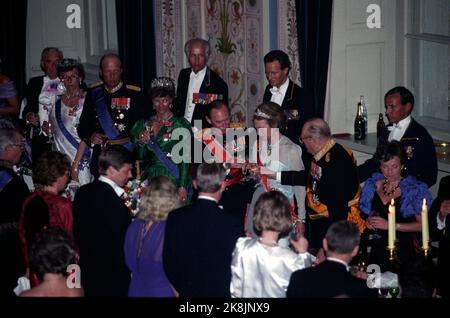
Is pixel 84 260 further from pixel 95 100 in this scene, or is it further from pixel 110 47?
pixel 110 47

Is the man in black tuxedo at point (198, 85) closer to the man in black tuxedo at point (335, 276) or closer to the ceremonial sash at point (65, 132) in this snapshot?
the ceremonial sash at point (65, 132)

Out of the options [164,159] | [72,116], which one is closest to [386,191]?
[164,159]

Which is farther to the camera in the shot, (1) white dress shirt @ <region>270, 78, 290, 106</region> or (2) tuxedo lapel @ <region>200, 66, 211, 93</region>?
(2) tuxedo lapel @ <region>200, 66, 211, 93</region>

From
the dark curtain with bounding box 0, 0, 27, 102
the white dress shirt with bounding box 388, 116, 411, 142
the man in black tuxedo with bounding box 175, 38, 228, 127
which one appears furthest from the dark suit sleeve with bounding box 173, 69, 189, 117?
the dark curtain with bounding box 0, 0, 27, 102

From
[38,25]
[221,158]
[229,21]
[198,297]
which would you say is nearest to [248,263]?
[198,297]

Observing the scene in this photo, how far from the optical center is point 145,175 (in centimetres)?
671

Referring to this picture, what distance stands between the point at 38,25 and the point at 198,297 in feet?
21.2

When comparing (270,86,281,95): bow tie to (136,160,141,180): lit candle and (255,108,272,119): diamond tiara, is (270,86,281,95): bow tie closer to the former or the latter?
(255,108,272,119): diamond tiara

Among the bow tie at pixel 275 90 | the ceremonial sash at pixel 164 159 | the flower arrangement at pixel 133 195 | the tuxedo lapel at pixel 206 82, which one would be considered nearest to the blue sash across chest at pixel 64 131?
the ceremonial sash at pixel 164 159

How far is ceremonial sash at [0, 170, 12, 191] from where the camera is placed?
5.45 metres

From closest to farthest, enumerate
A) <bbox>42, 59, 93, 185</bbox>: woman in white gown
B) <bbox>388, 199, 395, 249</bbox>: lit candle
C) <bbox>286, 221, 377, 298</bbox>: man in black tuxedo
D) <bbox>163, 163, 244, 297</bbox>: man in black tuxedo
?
<bbox>286, 221, 377, 298</bbox>: man in black tuxedo → <bbox>388, 199, 395, 249</bbox>: lit candle → <bbox>163, 163, 244, 297</bbox>: man in black tuxedo → <bbox>42, 59, 93, 185</bbox>: woman in white gown

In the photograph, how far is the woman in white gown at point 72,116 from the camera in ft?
23.9

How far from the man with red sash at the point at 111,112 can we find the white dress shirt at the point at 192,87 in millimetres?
510

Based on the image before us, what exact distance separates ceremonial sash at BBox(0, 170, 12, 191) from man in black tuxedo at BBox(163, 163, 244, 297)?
121cm
